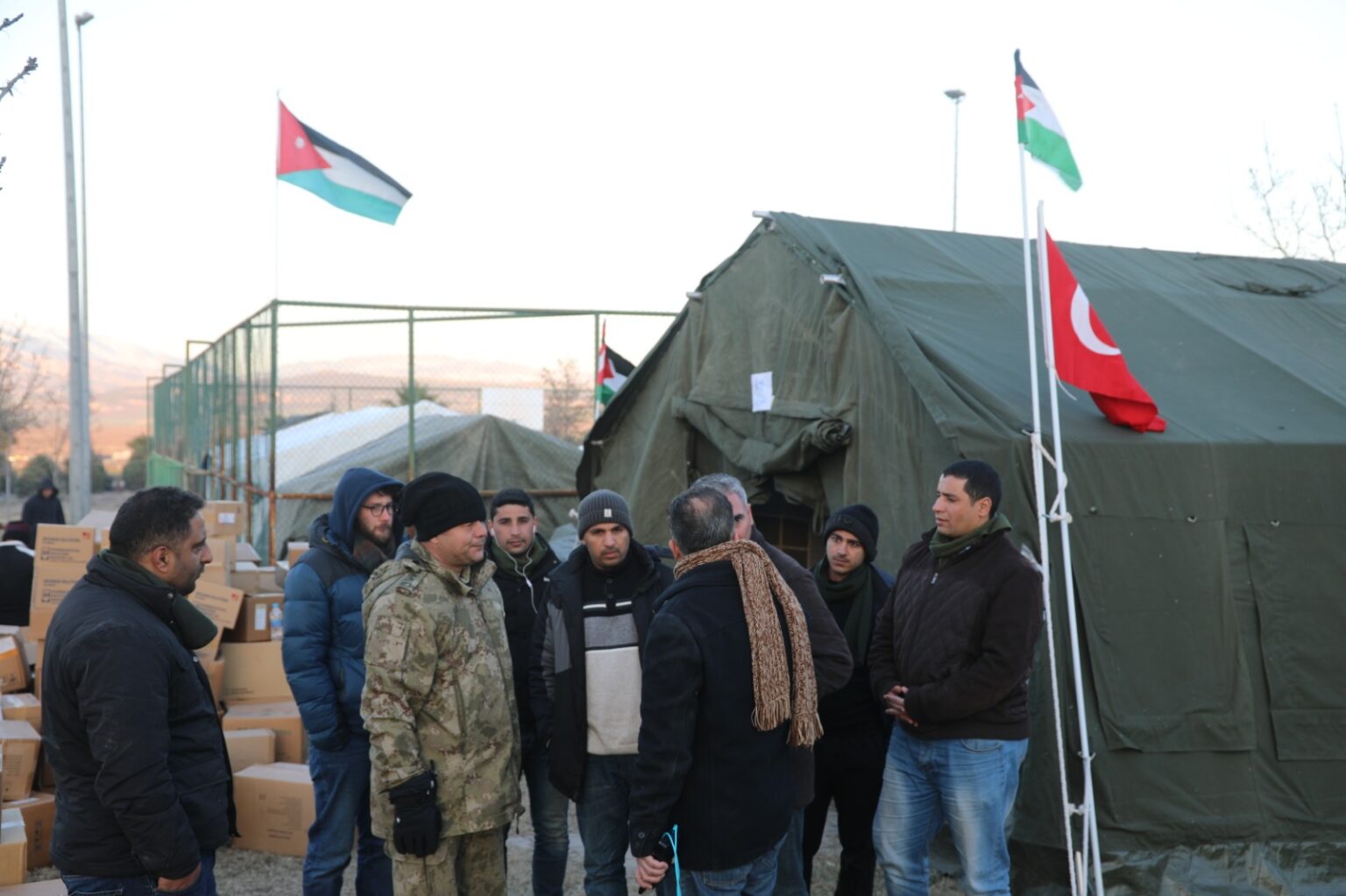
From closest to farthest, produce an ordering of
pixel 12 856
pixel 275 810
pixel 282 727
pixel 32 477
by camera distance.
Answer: pixel 12 856 → pixel 275 810 → pixel 282 727 → pixel 32 477

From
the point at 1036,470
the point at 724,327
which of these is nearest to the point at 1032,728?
the point at 1036,470

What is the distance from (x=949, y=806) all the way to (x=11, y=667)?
5.50 meters

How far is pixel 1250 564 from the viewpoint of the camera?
5094mm

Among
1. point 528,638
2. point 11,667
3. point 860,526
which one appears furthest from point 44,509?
point 860,526

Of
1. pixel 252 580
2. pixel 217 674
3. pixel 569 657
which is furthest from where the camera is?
pixel 252 580

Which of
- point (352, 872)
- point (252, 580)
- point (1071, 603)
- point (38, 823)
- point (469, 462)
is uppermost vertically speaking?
point (469, 462)

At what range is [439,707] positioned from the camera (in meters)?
3.49

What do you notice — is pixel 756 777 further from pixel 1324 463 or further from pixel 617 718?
pixel 1324 463

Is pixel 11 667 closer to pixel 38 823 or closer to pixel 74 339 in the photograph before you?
pixel 38 823

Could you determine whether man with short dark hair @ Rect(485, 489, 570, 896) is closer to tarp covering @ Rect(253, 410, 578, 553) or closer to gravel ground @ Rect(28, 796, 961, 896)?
gravel ground @ Rect(28, 796, 961, 896)

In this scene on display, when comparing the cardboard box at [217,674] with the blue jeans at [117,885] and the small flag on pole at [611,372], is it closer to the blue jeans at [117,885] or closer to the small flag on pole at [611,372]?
the blue jeans at [117,885]

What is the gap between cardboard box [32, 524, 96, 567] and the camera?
22.9 ft

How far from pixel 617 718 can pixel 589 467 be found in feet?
16.5

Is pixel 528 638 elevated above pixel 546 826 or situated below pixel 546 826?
above
